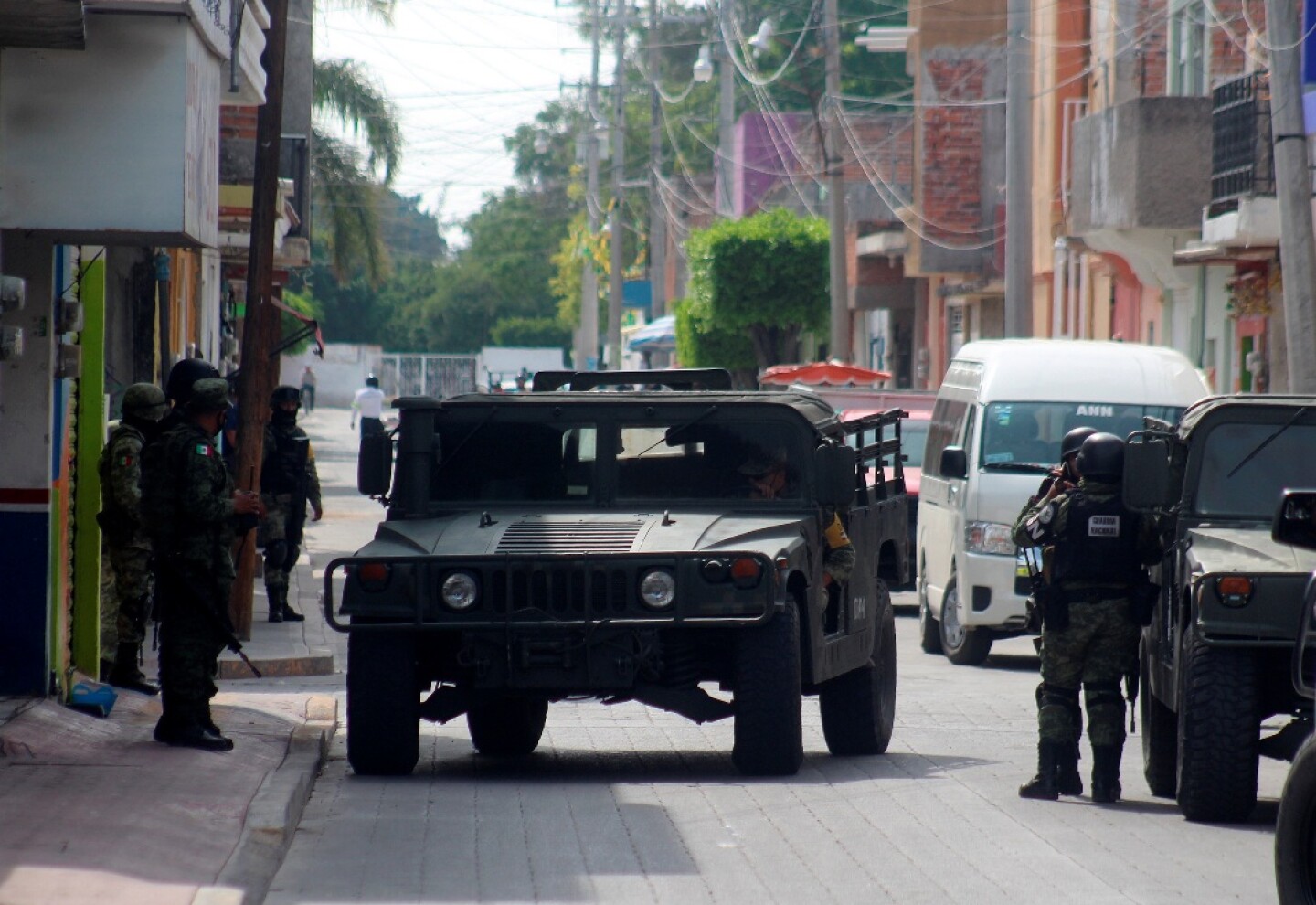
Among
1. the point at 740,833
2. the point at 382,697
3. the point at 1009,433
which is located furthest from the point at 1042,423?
the point at 740,833

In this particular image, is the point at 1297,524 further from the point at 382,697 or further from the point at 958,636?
the point at 958,636

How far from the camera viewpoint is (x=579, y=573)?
10.2 m

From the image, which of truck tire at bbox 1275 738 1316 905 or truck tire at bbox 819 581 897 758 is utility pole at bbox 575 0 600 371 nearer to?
truck tire at bbox 819 581 897 758

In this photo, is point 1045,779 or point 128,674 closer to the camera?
point 1045,779

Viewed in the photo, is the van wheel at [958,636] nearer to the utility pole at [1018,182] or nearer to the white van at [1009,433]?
the white van at [1009,433]

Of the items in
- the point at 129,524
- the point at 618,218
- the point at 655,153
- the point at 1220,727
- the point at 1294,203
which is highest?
the point at 655,153

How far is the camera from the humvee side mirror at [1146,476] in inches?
380

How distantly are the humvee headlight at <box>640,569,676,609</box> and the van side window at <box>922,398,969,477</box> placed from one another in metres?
7.08

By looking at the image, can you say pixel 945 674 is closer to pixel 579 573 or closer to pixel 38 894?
pixel 579 573

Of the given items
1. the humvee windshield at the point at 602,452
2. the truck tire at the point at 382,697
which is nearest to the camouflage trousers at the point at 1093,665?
the humvee windshield at the point at 602,452

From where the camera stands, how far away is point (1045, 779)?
10.1 meters

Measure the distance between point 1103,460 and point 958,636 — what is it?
23.8 ft

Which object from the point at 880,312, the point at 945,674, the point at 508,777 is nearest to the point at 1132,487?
the point at 508,777

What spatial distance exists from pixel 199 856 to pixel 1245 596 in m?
4.09
